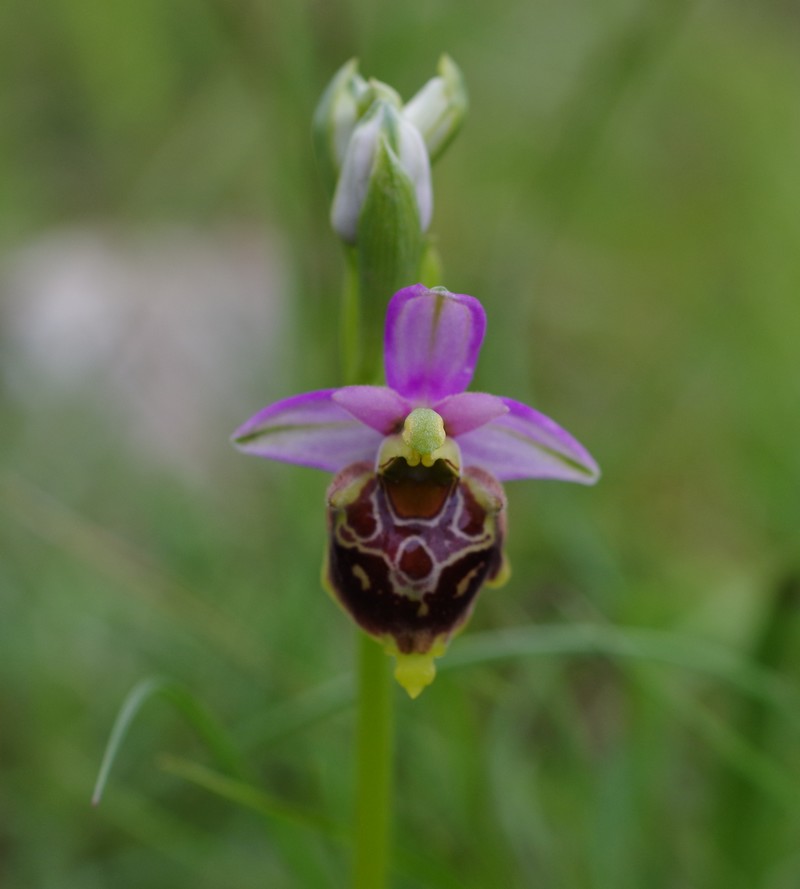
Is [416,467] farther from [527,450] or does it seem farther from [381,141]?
[381,141]

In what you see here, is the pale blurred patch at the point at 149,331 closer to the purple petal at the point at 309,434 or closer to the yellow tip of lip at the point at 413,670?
the purple petal at the point at 309,434

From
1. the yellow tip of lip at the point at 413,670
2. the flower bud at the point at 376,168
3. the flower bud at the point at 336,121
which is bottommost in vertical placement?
the yellow tip of lip at the point at 413,670

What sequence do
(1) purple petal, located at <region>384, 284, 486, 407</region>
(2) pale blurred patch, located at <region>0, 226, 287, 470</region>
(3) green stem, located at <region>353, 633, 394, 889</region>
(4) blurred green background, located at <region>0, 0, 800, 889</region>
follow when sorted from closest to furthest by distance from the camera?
(1) purple petal, located at <region>384, 284, 486, 407</region>
(3) green stem, located at <region>353, 633, 394, 889</region>
(4) blurred green background, located at <region>0, 0, 800, 889</region>
(2) pale blurred patch, located at <region>0, 226, 287, 470</region>

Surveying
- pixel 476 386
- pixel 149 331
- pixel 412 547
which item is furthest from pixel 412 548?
pixel 149 331

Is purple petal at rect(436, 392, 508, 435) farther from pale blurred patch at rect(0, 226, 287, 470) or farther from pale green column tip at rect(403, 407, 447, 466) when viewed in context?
pale blurred patch at rect(0, 226, 287, 470)

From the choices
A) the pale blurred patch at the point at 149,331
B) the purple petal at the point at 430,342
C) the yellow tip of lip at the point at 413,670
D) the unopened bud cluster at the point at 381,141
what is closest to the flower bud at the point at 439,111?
the unopened bud cluster at the point at 381,141

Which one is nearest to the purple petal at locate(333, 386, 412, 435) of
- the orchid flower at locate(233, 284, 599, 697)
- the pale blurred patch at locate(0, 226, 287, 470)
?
the orchid flower at locate(233, 284, 599, 697)
